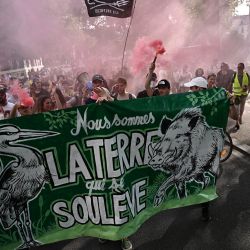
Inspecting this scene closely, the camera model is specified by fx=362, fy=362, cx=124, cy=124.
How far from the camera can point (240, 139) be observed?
7.58 meters

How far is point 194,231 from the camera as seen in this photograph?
408 centimetres

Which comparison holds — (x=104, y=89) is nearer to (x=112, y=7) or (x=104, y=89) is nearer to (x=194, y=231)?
(x=194, y=231)

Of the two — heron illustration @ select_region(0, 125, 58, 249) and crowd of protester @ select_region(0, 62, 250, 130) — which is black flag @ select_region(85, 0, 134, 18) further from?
heron illustration @ select_region(0, 125, 58, 249)

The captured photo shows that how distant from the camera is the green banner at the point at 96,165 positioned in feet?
10.8

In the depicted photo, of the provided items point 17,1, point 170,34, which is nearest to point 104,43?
point 170,34

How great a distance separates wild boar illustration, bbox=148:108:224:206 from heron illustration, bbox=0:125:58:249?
1.13 metres

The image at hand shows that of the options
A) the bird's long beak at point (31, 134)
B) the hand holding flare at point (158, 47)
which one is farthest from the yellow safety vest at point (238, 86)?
the bird's long beak at point (31, 134)

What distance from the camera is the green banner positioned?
130 inches

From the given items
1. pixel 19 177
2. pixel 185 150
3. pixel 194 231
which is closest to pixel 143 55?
pixel 185 150

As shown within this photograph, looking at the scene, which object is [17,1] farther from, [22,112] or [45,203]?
[45,203]

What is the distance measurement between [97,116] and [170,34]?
710 inches

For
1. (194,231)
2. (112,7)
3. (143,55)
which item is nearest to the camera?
(194,231)

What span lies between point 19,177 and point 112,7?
5.04 meters

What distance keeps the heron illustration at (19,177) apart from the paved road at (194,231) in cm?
81
